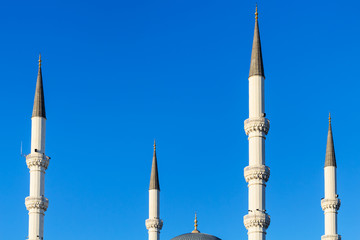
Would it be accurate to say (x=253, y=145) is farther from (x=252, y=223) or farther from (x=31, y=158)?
(x=31, y=158)

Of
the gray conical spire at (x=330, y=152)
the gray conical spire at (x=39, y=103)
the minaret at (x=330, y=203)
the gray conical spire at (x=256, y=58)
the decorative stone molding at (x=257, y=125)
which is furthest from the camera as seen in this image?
the gray conical spire at (x=330, y=152)

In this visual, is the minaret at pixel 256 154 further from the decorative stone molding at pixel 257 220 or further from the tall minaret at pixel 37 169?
the tall minaret at pixel 37 169

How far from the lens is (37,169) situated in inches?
1818

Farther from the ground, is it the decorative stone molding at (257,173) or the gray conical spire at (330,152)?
the gray conical spire at (330,152)

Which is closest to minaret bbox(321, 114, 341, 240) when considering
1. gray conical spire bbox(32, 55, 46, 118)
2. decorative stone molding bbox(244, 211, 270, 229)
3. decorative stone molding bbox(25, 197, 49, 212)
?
decorative stone molding bbox(244, 211, 270, 229)

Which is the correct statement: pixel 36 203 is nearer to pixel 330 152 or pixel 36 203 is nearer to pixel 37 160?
pixel 37 160

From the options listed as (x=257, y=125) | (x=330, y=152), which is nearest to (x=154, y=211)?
(x=330, y=152)

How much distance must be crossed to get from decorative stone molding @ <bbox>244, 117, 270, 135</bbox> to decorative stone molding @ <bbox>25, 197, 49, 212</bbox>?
13856 millimetres

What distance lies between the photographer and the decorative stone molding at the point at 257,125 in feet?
127

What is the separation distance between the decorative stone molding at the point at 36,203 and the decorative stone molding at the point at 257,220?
1381 centimetres

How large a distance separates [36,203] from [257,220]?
14601mm

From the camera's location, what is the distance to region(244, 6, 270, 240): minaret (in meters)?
37.6

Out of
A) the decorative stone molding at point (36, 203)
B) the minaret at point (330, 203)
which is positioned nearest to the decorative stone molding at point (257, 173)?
the minaret at point (330, 203)

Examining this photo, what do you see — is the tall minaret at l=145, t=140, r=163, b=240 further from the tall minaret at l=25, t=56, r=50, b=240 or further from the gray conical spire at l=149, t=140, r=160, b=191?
the tall minaret at l=25, t=56, r=50, b=240
